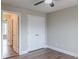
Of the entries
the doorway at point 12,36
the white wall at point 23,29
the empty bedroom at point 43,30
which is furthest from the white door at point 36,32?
the doorway at point 12,36

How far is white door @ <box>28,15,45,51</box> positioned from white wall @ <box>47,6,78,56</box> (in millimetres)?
427

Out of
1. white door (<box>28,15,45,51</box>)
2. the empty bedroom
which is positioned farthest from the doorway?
white door (<box>28,15,45,51</box>)

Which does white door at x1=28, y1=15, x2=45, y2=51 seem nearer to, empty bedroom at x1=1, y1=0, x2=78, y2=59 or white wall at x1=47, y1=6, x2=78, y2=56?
empty bedroom at x1=1, y1=0, x2=78, y2=59

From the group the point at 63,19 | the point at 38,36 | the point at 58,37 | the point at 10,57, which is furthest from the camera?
the point at 38,36

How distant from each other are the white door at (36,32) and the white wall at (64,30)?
0.43m

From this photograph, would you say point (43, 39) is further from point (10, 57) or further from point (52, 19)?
point (10, 57)

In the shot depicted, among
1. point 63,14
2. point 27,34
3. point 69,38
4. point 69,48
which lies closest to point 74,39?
point 69,38

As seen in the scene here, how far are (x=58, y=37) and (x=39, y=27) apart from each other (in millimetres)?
1280

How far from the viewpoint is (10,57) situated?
3.48 meters

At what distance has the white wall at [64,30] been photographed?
3.61 metres

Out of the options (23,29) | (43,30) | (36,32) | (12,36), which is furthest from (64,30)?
(12,36)

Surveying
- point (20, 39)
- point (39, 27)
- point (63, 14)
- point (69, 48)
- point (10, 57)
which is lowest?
point (10, 57)

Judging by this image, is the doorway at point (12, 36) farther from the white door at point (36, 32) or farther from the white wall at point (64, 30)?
the white wall at point (64, 30)

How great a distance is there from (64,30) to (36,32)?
1603mm
